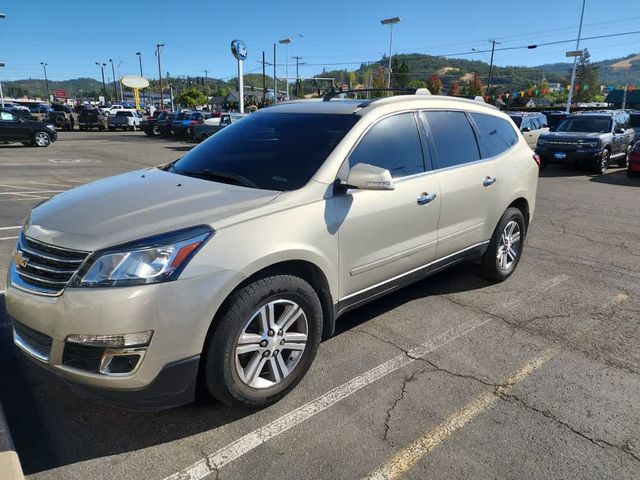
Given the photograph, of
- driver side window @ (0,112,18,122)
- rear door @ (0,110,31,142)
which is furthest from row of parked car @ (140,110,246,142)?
driver side window @ (0,112,18,122)

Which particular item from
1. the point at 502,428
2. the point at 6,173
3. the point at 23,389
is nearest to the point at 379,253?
the point at 502,428

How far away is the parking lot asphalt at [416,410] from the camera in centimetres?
242

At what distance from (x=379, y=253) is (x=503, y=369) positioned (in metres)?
1.20

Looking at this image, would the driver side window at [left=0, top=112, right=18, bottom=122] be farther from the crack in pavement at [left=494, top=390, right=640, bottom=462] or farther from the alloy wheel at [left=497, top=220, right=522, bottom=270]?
the crack in pavement at [left=494, top=390, right=640, bottom=462]

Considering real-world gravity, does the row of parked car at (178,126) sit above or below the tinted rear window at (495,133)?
below

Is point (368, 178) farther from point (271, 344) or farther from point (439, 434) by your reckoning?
point (439, 434)

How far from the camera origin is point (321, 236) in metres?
2.95

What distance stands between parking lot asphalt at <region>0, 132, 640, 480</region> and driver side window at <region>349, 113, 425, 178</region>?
1.35m

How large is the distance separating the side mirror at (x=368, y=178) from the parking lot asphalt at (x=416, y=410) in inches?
51.1

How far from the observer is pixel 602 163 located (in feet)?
46.6

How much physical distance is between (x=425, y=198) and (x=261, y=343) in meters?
1.79

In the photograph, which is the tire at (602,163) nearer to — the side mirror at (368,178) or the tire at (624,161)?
the tire at (624,161)

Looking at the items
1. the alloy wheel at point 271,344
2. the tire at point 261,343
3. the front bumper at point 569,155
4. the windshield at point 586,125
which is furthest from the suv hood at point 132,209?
the windshield at point 586,125

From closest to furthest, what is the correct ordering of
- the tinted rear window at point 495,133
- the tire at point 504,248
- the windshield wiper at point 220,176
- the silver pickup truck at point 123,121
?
the windshield wiper at point 220,176, the tinted rear window at point 495,133, the tire at point 504,248, the silver pickup truck at point 123,121
